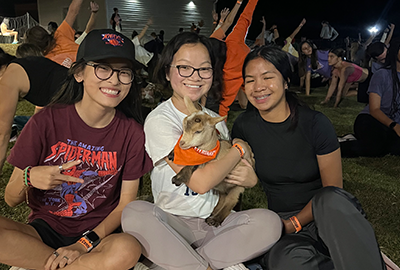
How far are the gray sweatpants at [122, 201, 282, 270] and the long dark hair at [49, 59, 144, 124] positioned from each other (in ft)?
2.05

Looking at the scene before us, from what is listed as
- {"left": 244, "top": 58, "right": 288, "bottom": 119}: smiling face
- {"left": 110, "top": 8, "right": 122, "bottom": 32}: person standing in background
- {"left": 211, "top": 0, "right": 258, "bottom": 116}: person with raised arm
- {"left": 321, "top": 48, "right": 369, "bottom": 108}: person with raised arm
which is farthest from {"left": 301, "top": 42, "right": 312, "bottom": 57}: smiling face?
{"left": 244, "top": 58, "right": 288, "bottom": 119}: smiling face

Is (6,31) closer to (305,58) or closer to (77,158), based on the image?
(305,58)

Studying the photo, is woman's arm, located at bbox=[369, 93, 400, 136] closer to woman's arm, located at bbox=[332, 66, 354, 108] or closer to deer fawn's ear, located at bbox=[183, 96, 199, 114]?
deer fawn's ear, located at bbox=[183, 96, 199, 114]

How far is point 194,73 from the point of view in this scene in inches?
67.4

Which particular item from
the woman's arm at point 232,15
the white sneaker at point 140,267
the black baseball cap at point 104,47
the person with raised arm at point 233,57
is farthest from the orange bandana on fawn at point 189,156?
the woman's arm at point 232,15

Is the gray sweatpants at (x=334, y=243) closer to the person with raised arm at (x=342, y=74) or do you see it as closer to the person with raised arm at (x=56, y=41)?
the person with raised arm at (x=56, y=41)

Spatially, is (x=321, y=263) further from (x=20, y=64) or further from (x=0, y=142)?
(x=20, y=64)

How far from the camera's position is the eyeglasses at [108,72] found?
1.63 meters

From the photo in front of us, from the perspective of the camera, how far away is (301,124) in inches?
74.4

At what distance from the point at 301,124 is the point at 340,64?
274 inches

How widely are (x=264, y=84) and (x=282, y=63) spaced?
0.18 meters

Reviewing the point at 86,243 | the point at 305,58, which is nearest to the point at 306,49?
the point at 305,58

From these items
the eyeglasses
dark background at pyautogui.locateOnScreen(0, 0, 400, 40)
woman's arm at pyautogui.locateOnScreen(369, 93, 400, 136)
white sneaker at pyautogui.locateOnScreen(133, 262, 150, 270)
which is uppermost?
dark background at pyautogui.locateOnScreen(0, 0, 400, 40)

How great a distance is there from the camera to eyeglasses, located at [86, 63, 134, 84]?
1631 millimetres
